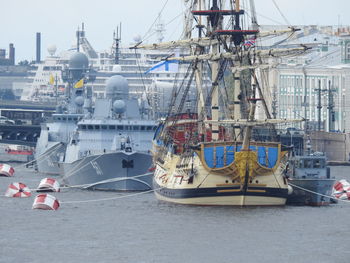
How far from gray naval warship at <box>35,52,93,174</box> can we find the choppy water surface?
1501 inches

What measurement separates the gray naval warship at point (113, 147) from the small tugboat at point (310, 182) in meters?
15.5

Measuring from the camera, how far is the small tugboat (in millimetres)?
72625

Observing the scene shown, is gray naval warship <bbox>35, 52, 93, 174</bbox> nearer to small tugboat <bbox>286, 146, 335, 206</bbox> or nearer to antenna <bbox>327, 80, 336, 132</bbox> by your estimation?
antenna <bbox>327, 80, 336, 132</bbox>

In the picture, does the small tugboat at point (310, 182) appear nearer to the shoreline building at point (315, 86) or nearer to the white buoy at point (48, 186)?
the white buoy at point (48, 186)

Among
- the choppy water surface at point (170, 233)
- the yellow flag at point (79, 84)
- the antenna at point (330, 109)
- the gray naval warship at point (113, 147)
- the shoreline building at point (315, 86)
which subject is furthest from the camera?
the shoreline building at point (315, 86)

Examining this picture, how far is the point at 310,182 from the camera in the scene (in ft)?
237

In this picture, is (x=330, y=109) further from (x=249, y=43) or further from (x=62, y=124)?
(x=249, y=43)

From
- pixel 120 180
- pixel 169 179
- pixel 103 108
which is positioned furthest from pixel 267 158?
pixel 103 108

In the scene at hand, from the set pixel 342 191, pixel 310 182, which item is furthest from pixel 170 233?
pixel 342 191

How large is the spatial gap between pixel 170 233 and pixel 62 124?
189 ft

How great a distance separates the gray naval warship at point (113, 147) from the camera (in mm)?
87438

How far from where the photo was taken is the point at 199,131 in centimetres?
7788

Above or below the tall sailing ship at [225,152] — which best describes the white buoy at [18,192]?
below

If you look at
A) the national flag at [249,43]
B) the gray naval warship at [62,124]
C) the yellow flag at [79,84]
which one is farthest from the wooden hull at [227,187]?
the yellow flag at [79,84]
